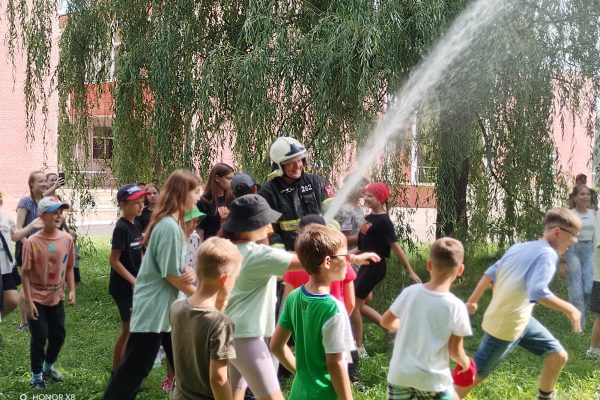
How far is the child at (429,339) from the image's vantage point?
371 cm

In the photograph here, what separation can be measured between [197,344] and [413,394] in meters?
1.14

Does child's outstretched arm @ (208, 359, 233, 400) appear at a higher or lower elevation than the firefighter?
lower

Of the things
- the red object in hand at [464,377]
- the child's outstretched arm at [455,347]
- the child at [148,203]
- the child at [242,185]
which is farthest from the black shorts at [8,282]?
the child's outstretched arm at [455,347]

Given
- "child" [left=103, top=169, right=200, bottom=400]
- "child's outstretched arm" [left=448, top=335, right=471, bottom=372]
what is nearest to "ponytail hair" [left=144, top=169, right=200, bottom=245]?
"child" [left=103, top=169, right=200, bottom=400]

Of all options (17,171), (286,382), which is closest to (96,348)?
(286,382)

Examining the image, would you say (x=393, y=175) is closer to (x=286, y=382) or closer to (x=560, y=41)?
(x=560, y=41)

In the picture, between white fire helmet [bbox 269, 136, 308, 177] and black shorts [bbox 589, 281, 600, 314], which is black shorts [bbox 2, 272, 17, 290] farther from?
black shorts [bbox 589, 281, 600, 314]

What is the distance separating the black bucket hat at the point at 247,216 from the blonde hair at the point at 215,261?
569 millimetres

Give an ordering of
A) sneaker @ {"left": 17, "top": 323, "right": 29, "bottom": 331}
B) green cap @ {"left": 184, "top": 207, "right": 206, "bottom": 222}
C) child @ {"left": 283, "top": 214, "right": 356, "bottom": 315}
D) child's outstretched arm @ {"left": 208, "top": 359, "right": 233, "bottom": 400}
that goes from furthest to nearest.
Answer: sneaker @ {"left": 17, "top": 323, "right": 29, "bottom": 331} < green cap @ {"left": 184, "top": 207, "right": 206, "bottom": 222} < child @ {"left": 283, "top": 214, "right": 356, "bottom": 315} < child's outstretched arm @ {"left": 208, "top": 359, "right": 233, "bottom": 400}

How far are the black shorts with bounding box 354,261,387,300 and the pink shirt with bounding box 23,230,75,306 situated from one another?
246 centimetres

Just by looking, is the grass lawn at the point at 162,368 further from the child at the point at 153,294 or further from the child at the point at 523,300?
the child at the point at 153,294

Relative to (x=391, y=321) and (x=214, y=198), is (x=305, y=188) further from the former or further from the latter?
(x=391, y=321)

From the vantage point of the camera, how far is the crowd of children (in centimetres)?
351

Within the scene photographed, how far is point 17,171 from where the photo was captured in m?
26.1
